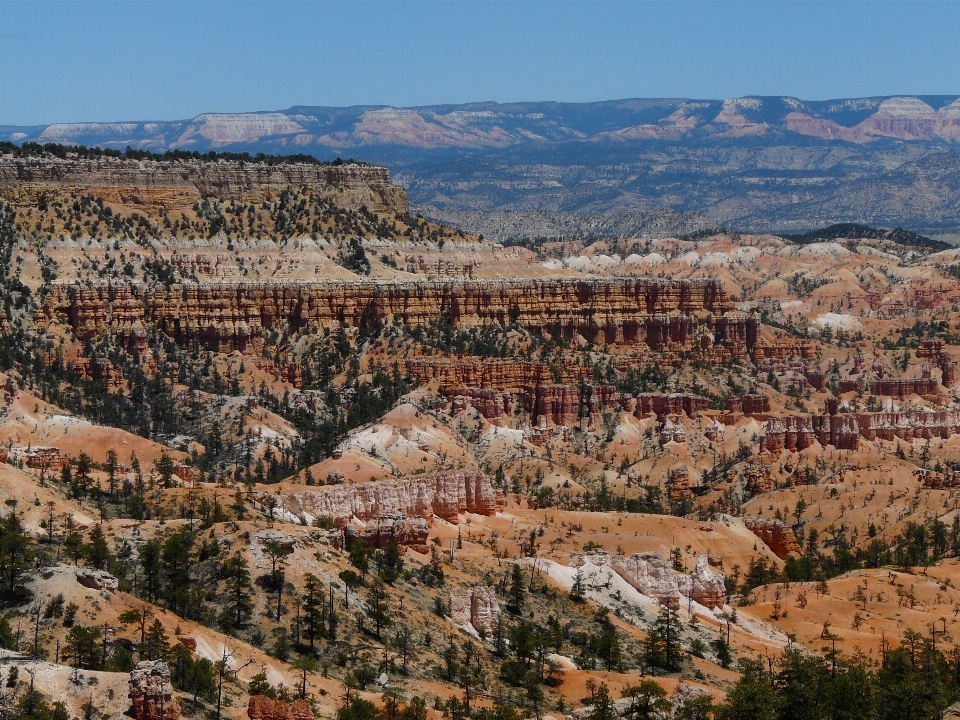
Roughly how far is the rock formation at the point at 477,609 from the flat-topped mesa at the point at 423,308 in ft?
283

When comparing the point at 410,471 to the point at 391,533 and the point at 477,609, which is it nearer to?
the point at 391,533

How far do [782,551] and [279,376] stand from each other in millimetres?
58919

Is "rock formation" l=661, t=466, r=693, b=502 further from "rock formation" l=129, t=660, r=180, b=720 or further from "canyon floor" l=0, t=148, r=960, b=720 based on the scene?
"rock formation" l=129, t=660, r=180, b=720

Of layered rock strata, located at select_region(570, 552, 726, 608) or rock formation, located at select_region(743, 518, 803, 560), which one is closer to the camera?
layered rock strata, located at select_region(570, 552, 726, 608)

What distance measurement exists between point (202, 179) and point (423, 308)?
93.6ft

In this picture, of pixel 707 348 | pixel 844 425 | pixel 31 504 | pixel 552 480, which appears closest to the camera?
pixel 31 504

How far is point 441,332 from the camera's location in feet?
548

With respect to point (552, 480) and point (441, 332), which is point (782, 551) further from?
point (441, 332)

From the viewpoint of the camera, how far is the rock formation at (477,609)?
7431 centimetres

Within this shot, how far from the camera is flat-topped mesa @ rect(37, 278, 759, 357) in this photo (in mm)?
160000

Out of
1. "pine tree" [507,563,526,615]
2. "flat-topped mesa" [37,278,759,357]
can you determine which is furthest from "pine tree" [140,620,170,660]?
"flat-topped mesa" [37,278,759,357]

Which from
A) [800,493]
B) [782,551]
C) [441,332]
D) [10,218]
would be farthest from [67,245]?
Result: [782,551]

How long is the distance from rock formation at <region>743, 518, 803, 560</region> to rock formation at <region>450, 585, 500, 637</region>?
34.9 metres

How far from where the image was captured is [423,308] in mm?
170500
